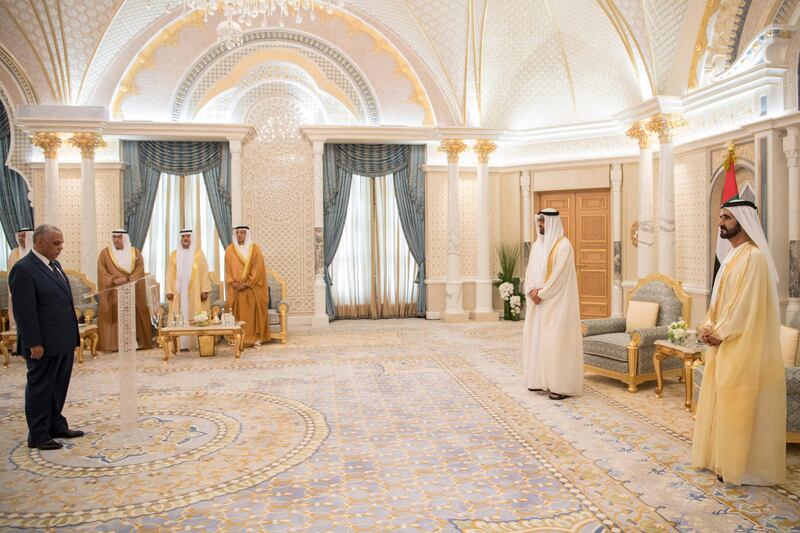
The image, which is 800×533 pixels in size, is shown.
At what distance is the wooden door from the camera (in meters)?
10.4

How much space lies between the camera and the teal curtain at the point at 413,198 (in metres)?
11.0

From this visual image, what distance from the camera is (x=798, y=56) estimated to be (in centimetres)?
694

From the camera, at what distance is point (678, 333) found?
5203 mm

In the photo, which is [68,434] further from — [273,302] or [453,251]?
[453,251]

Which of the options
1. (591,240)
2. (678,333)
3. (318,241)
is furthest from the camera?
(591,240)

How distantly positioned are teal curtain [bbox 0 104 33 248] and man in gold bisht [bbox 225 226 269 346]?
4.05 m

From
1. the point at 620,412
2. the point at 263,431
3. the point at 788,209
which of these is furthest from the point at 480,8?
the point at 263,431

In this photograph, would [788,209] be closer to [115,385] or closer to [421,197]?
[421,197]

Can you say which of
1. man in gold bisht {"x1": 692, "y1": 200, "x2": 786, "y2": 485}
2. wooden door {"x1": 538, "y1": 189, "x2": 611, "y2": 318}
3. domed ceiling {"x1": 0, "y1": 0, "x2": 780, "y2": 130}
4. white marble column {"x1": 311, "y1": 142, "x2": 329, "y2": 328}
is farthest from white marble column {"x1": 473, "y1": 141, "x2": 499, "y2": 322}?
man in gold bisht {"x1": 692, "y1": 200, "x2": 786, "y2": 485}

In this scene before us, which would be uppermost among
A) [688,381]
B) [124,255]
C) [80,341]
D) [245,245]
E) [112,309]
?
[245,245]

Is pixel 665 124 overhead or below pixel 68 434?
overhead

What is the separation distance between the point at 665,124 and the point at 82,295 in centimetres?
860

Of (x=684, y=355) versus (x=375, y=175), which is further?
(x=375, y=175)

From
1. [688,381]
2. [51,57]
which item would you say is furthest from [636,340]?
[51,57]
